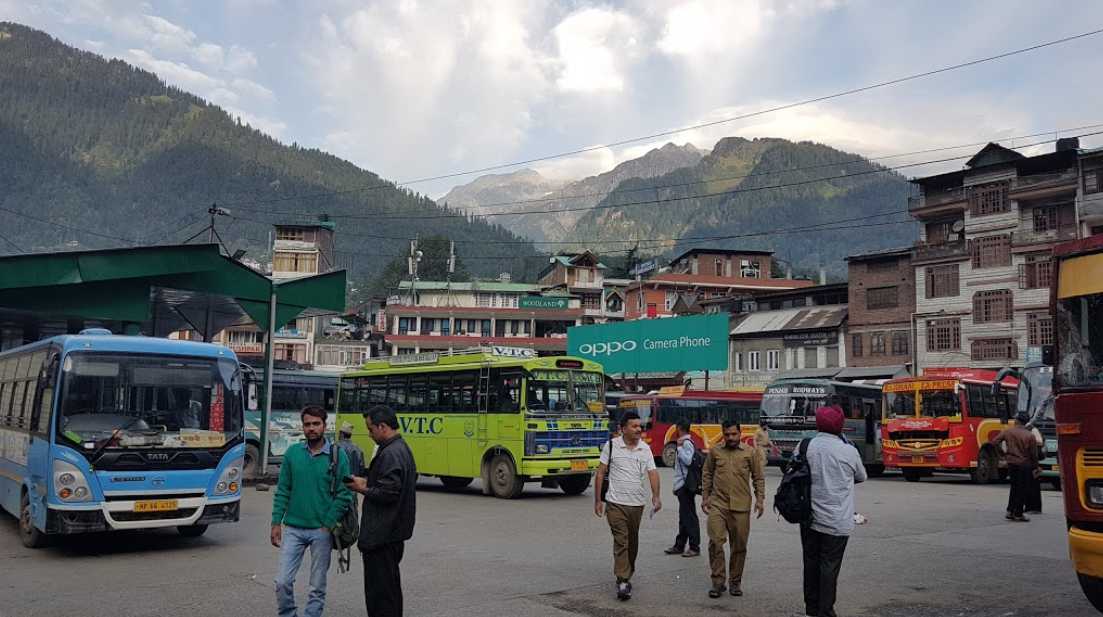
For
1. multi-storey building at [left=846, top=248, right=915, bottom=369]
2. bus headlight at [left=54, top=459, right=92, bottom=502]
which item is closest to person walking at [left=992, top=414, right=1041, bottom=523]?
bus headlight at [left=54, top=459, right=92, bottom=502]

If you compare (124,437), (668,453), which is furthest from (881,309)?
(124,437)

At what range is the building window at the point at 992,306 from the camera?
4616cm

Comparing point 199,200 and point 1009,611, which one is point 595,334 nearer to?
point 1009,611

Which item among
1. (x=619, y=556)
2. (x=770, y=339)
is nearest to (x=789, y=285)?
(x=770, y=339)

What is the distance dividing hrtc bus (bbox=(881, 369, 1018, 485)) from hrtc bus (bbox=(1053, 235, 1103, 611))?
731 inches

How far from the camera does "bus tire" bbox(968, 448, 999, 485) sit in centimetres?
2491

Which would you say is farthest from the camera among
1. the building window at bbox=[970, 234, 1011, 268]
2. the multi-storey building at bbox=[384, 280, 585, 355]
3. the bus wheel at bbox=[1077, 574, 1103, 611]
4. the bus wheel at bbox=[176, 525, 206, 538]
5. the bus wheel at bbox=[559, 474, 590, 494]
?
the multi-storey building at bbox=[384, 280, 585, 355]

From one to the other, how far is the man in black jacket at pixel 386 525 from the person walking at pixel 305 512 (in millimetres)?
602

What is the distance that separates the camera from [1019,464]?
1490cm

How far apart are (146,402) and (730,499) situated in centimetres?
754

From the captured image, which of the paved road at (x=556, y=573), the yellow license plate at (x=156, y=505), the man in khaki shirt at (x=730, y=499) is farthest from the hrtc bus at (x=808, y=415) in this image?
the yellow license plate at (x=156, y=505)

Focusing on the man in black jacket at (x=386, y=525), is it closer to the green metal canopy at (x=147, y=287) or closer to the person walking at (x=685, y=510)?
the person walking at (x=685, y=510)

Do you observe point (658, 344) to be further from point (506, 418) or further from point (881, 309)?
point (506, 418)

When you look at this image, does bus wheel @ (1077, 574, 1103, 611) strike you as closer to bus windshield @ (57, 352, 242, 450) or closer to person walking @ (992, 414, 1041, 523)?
person walking @ (992, 414, 1041, 523)
